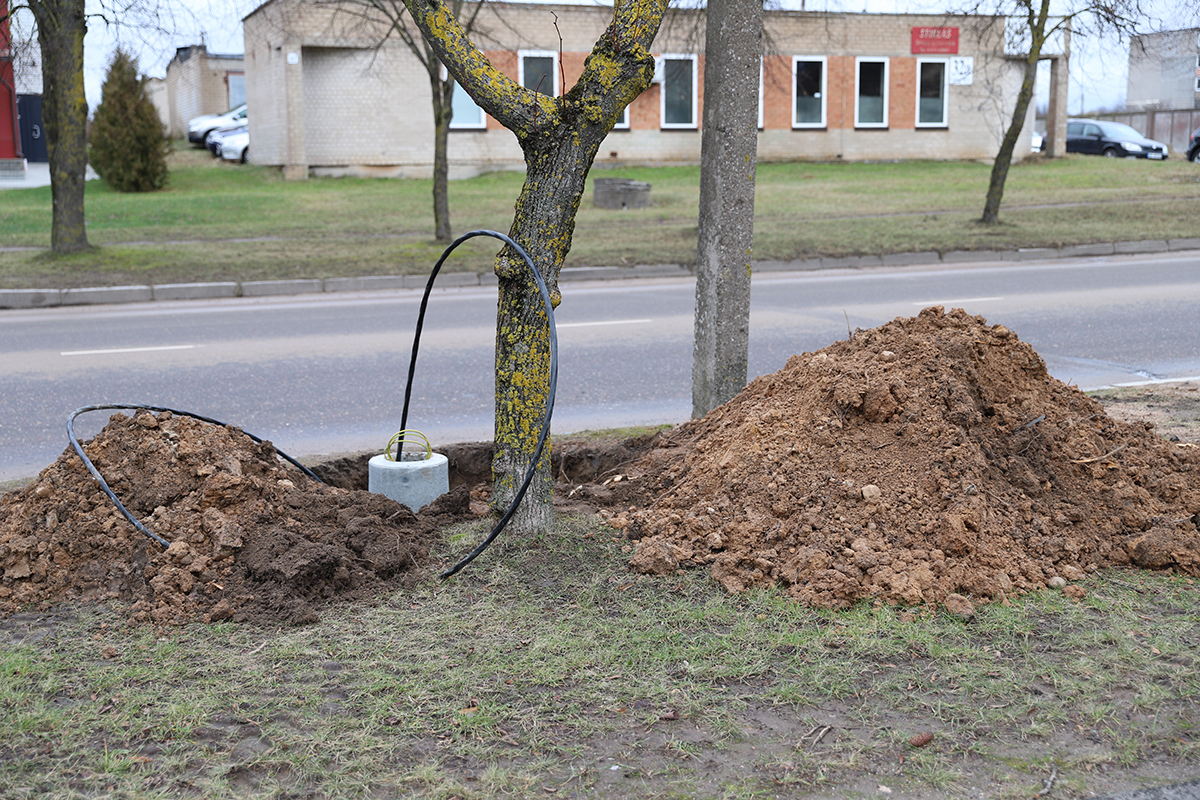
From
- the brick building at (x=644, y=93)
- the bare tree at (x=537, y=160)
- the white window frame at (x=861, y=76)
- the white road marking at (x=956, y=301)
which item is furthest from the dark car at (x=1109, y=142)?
the bare tree at (x=537, y=160)

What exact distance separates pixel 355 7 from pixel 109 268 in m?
16.6

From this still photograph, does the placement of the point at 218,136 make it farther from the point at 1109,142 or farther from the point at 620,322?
the point at 1109,142

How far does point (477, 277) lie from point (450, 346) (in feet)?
15.8

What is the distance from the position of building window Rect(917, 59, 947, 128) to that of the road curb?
18574 mm

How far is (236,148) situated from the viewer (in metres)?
32.9

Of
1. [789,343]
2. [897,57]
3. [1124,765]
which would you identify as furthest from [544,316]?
[897,57]

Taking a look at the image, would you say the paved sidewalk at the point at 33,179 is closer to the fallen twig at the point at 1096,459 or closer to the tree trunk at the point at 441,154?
the tree trunk at the point at 441,154

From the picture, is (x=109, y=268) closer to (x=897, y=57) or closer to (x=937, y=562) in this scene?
(x=937, y=562)

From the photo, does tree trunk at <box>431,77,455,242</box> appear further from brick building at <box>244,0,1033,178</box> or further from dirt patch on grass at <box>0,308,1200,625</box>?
dirt patch on grass at <box>0,308,1200,625</box>

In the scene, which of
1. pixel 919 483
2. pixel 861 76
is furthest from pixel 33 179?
pixel 919 483

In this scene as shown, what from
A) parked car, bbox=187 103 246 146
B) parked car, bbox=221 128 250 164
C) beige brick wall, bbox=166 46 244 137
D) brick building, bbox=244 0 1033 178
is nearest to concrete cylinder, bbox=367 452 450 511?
brick building, bbox=244 0 1033 178

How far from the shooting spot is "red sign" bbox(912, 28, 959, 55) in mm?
33688

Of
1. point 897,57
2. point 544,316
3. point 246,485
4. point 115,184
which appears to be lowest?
point 246,485

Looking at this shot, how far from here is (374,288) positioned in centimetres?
1390
